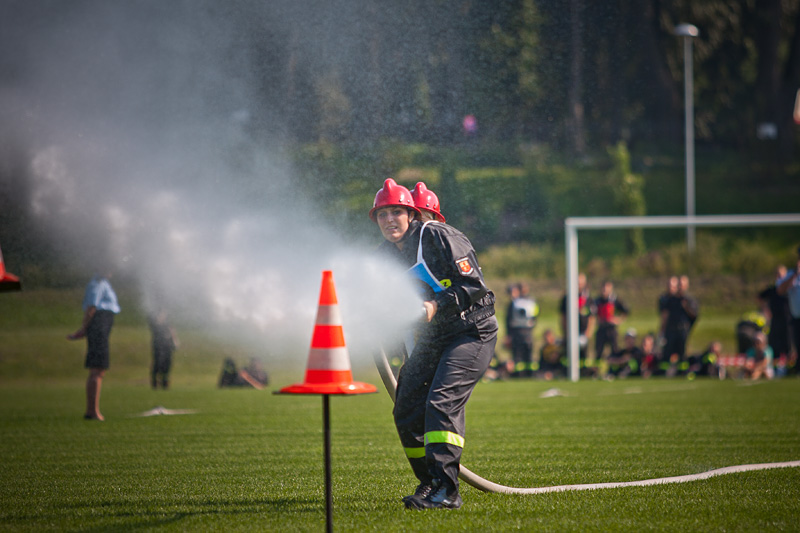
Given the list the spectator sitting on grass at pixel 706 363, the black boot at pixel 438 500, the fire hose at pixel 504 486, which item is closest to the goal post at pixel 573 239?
the spectator sitting on grass at pixel 706 363

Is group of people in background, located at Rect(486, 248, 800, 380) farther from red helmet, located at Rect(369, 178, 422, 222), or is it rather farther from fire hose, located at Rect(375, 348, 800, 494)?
red helmet, located at Rect(369, 178, 422, 222)

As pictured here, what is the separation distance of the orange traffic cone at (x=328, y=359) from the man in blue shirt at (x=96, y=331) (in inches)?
299

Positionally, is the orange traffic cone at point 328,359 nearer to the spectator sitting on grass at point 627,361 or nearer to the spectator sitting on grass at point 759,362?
the spectator sitting on grass at point 759,362

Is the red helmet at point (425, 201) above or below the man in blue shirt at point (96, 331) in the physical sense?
above

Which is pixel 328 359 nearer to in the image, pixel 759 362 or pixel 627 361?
pixel 759 362

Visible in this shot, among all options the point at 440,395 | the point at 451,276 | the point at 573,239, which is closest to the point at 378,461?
the point at 440,395

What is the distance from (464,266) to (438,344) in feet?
1.91

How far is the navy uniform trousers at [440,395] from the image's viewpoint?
216 inches

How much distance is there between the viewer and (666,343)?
749 inches

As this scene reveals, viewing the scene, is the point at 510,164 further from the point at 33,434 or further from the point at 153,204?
the point at 33,434

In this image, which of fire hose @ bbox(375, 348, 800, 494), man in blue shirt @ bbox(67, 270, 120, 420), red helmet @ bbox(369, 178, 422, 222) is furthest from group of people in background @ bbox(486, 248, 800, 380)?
red helmet @ bbox(369, 178, 422, 222)

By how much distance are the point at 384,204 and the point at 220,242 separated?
11.4 meters

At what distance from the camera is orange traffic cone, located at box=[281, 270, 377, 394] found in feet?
15.2

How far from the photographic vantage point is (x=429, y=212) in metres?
6.42
